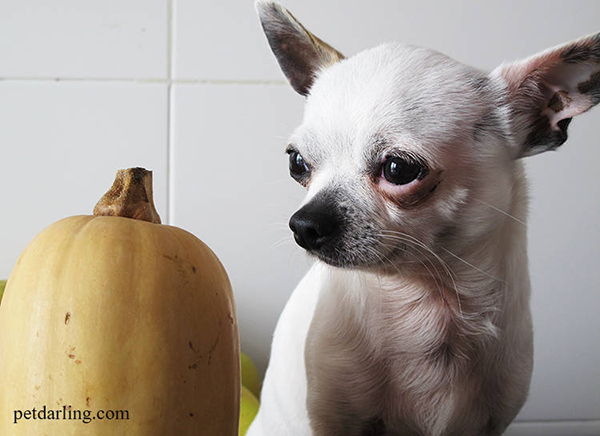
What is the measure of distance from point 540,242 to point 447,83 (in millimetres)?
754

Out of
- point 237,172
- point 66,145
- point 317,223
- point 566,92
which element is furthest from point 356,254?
point 66,145

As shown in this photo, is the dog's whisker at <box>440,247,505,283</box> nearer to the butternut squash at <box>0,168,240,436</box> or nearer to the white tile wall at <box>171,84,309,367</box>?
the butternut squash at <box>0,168,240,436</box>

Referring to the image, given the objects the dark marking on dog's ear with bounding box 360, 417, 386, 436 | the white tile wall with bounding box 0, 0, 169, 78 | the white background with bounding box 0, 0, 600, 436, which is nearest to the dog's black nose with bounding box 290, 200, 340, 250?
the dark marking on dog's ear with bounding box 360, 417, 386, 436

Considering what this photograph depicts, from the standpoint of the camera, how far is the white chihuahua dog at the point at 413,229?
671 mm

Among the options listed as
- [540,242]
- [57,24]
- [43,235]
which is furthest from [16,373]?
[540,242]

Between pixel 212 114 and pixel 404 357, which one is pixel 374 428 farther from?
pixel 212 114

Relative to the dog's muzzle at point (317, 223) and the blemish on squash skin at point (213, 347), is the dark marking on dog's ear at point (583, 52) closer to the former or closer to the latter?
the dog's muzzle at point (317, 223)

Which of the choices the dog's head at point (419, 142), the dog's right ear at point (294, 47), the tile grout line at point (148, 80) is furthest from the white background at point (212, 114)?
the dog's head at point (419, 142)

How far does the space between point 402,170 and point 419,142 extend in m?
0.03

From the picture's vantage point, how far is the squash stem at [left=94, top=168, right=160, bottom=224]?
0.70 metres

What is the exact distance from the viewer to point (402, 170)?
2.16 feet

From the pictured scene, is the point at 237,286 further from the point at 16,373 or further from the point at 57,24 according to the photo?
the point at 16,373

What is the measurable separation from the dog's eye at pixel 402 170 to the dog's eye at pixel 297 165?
108 millimetres

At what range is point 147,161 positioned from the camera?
1.33 metres
